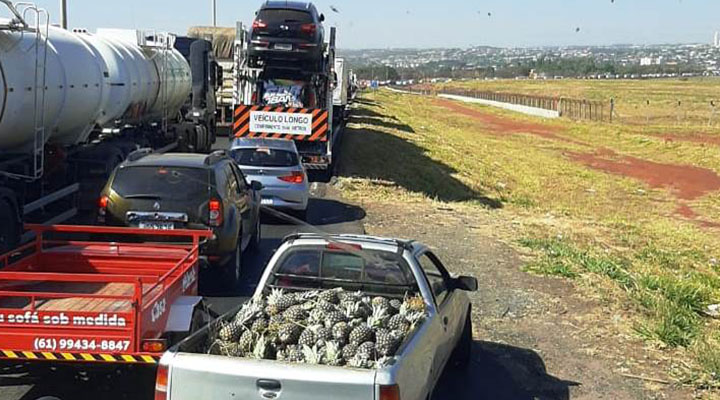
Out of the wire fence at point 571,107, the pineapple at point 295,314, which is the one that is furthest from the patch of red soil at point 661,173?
the wire fence at point 571,107

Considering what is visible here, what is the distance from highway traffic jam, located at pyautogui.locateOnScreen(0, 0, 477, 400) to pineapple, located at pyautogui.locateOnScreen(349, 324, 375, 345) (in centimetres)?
1

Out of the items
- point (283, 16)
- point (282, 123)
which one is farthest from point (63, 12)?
point (282, 123)

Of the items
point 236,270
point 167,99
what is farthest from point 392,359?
point 167,99

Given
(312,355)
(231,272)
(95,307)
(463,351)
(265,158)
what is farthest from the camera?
(265,158)

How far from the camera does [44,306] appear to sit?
7.42 m

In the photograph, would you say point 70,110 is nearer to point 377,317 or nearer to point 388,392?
point 377,317

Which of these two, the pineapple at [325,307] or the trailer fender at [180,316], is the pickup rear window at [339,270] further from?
the trailer fender at [180,316]

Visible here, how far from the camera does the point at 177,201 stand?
1170 cm

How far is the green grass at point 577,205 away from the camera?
41.7ft

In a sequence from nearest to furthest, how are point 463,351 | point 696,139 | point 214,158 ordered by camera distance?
point 463,351 → point 214,158 → point 696,139

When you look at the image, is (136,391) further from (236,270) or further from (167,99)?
(167,99)

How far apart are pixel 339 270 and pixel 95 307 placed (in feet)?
6.21

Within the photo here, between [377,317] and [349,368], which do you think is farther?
[377,317]

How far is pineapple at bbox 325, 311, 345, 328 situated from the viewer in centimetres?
650
